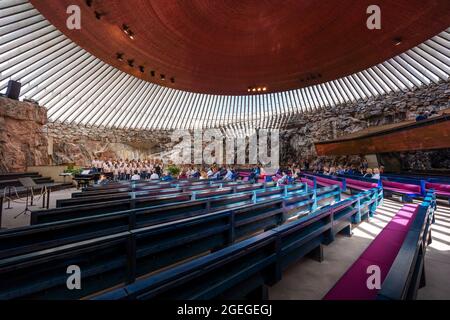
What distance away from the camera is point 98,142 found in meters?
22.8

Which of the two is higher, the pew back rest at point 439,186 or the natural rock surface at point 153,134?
the natural rock surface at point 153,134

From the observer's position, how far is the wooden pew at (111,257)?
1.34 m

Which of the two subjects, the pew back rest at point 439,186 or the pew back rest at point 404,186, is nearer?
the pew back rest at point 439,186

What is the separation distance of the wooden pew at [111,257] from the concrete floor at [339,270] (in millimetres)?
904

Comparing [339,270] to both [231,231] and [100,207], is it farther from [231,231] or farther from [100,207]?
[100,207]

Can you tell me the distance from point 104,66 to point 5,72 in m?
5.25

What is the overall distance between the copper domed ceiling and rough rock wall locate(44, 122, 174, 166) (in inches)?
549

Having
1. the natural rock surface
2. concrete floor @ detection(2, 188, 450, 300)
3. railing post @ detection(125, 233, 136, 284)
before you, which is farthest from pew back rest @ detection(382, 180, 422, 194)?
the natural rock surface

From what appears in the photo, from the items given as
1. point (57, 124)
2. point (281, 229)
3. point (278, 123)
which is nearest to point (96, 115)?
point (57, 124)

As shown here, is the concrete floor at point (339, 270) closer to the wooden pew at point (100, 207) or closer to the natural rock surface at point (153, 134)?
the wooden pew at point (100, 207)

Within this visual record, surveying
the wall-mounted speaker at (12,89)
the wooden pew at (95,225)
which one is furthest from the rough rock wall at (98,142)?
the wooden pew at (95,225)

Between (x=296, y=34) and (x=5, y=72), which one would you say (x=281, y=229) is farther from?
(x=5, y=72)

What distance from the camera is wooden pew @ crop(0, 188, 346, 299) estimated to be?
52.9 inches

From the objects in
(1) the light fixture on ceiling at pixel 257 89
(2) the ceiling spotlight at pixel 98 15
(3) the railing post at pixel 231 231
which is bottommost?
(3) the railing post at pixel 231 231
